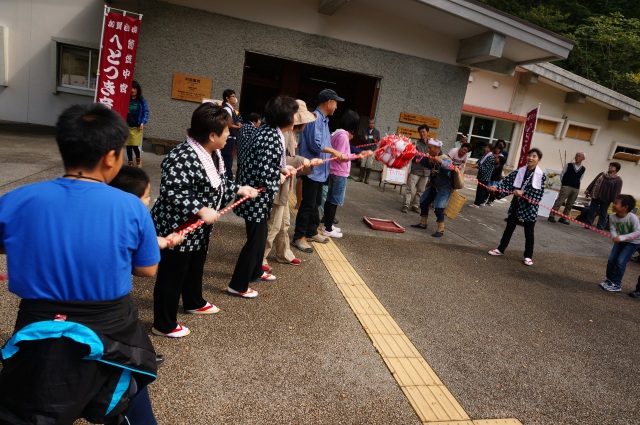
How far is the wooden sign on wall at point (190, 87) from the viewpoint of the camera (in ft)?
33.9

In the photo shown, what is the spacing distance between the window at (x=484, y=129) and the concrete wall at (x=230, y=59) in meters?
7.58

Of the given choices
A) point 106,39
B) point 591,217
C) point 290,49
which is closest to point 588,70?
point 591,217

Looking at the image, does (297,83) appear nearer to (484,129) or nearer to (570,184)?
(570,184)

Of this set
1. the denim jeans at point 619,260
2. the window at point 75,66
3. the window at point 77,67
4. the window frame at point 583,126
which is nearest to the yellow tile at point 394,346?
the denim jeans at point 619,260

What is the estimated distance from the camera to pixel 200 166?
2.70 metres

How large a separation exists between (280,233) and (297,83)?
11059mm

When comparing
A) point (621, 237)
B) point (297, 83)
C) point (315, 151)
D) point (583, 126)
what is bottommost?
point (621, 237)

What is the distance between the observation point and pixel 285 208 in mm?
4469

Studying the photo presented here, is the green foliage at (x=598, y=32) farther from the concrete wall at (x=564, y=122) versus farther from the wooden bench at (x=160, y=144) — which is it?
the wooden bench at (x=160, y=144)

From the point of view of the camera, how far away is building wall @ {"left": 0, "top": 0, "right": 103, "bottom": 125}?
11812 mm

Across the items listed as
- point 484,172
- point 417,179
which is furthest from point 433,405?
point 484,172

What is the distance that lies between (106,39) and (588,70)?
22787mm

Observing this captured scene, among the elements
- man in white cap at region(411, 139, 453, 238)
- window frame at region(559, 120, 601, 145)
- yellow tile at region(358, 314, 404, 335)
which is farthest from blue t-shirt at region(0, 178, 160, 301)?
window frame at region(559, 120, 601, 145)

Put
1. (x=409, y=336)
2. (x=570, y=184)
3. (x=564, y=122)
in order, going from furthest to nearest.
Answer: (x=564, y=122) → (x=570, y=184) → (x=409, y=336)
